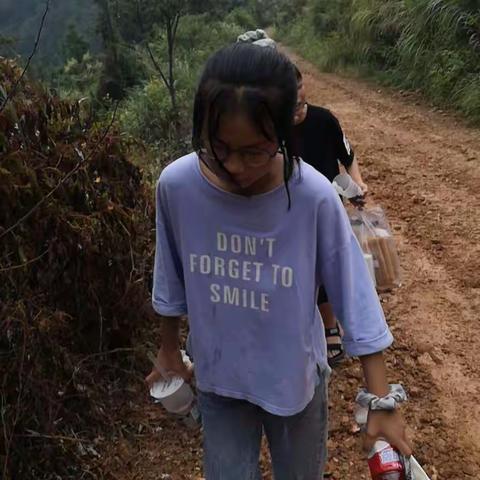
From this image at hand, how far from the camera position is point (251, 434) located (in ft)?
5.38

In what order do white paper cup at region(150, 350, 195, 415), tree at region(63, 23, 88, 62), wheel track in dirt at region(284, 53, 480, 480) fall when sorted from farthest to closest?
tree at region(63, 23, 88, 62)
wheel track in dirt at region(284, 53, 480, 480)
white paper cup at region(150, 350, 195, 415)

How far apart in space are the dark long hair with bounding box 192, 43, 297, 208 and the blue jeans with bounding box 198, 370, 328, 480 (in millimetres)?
712

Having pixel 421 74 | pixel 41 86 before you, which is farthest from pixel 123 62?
pixel 41 86

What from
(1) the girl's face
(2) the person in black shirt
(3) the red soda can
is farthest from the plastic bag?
(1) the girl's face

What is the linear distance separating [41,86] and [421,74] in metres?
8.57

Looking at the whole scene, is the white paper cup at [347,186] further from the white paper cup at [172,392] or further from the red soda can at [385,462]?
the red soda can at [385,462]

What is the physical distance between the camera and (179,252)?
5.22 ft

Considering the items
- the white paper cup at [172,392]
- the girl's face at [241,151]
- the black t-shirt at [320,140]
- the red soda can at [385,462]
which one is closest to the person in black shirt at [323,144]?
the black t-shirt at [320,140]

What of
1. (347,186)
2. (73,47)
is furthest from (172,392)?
(73,47)

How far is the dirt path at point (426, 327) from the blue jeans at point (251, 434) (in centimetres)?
107

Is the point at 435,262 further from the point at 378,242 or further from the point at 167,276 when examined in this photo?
the point at 167,276

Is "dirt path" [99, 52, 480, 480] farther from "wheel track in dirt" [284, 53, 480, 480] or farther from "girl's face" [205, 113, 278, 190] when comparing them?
"girl's face" [205, 113, 278, 190]

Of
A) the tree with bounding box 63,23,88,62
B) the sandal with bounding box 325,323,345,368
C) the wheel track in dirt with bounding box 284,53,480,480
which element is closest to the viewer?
the wheel track in dirt with bounding box 284,53,480,480

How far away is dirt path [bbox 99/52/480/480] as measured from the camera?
107 inches
